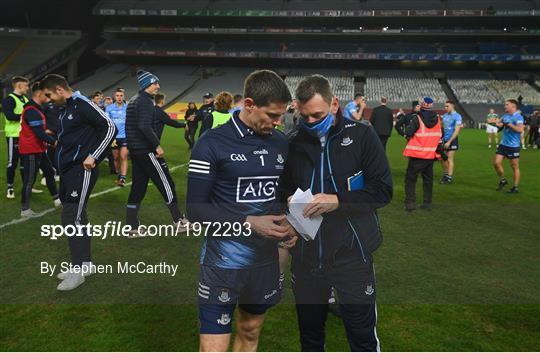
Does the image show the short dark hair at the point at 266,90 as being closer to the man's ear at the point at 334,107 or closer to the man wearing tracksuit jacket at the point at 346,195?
the man wearing tracksuit jacket at the point at 346,195

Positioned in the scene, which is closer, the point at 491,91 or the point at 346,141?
the point at 346,141

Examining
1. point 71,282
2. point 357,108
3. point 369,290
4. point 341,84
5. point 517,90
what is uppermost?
point 341,84

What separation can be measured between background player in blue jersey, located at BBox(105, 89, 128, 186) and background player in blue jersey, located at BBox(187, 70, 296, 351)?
8.02m

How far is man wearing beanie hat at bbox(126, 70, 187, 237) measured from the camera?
578cm

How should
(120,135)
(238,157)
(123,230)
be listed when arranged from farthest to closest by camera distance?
1. (120,135)
2. (123,230)
3. (238,157)

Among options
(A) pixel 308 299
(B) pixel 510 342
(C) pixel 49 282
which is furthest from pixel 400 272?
(C) pixel 49 282

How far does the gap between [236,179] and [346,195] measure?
63 centimetres

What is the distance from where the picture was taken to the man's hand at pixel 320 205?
88.9 inches

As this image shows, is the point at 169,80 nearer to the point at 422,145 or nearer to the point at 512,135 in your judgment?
the point at 512,135

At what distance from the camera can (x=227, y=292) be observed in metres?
2.40

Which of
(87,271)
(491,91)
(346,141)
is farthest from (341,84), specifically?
(346,141)

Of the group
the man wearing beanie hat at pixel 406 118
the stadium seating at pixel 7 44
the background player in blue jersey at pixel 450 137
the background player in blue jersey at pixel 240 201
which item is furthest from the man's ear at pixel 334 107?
the stadium seating at pixel 7 44

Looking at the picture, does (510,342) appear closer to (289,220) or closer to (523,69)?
(289,220)

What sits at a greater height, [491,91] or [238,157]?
[491,91]
